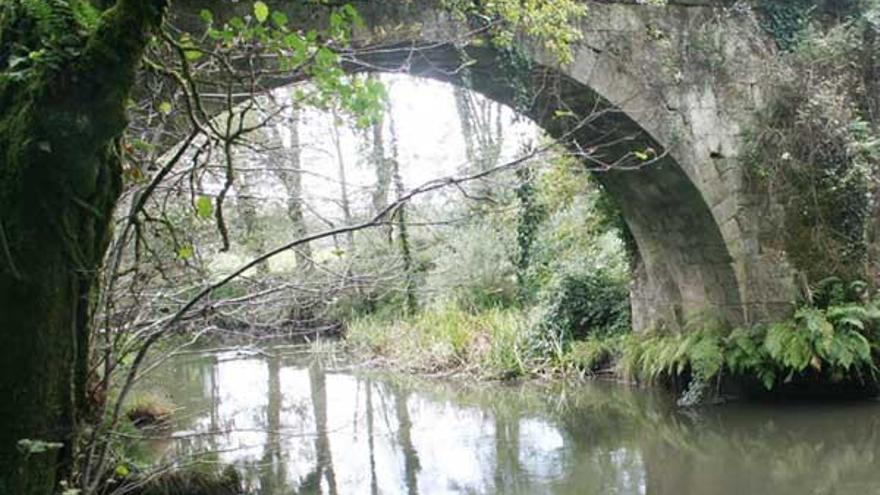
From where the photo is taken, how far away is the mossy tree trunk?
68.8 inches

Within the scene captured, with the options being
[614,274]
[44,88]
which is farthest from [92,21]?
[614,274]

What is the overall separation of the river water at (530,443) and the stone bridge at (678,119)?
106cm

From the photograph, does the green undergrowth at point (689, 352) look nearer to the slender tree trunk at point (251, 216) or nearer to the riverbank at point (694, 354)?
the riverbank at point (694, 354)

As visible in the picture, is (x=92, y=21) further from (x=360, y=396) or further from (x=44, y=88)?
(x=360, y=396)

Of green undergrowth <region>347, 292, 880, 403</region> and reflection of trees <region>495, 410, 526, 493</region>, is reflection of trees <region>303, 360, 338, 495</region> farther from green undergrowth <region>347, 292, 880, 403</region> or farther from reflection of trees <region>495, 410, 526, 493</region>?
green undergrowth <region>347, 292, 880, 403</region>

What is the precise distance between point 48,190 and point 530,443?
13.6 feet

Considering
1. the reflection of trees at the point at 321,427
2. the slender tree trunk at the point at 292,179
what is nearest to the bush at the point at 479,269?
the reflection of trees at the point at 321,427

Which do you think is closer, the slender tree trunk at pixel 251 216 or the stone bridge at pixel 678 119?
the slender tree trunk at pixel 251 216

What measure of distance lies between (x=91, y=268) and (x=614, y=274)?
7.12 metres

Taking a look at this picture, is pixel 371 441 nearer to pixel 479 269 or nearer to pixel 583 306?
pixel 583 306

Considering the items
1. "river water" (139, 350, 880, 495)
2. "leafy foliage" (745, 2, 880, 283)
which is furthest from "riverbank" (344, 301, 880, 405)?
"leafy foliage" (745, 2, 880, 283)

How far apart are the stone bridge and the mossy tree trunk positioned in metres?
3.64

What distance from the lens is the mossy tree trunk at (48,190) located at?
5.73 ft

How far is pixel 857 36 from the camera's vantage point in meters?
6.36
